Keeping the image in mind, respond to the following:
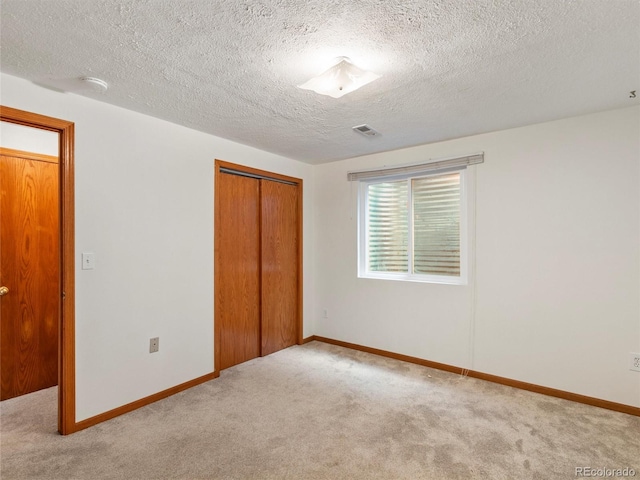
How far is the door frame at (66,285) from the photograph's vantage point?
216 cm

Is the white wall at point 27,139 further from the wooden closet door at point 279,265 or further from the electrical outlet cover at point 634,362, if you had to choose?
the electrical outlet cover at point 634,362

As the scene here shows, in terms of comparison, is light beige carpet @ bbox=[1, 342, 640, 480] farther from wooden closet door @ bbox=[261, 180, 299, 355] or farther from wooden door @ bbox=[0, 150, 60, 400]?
wooden closet door @ bbox=[261, 180, 299, 355]

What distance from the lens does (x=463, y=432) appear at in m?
2.19

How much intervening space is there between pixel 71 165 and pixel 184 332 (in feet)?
5.10

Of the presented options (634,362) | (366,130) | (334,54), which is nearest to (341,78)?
(334,54)

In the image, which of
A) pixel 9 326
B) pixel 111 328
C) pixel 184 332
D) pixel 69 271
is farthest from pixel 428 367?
pixel 9 326

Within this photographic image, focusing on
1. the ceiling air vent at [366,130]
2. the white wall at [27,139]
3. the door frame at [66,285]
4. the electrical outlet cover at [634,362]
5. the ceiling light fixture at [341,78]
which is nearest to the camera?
the ceiling light fixture at [341,78]

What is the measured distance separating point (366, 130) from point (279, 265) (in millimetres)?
1878

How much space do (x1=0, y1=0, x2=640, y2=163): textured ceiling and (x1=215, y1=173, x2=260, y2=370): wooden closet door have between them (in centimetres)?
93

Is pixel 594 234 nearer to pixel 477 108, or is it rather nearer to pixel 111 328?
pixel 477 108

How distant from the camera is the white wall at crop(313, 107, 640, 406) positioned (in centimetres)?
246

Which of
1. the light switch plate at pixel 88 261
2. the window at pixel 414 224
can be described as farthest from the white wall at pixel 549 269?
the light switch plate at pixel 88 261

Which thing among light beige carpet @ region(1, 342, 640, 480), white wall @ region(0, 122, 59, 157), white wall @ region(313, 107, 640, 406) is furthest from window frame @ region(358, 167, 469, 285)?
white wall @ region(0, 122, 59, 157)

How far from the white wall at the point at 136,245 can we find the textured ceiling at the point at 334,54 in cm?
19
